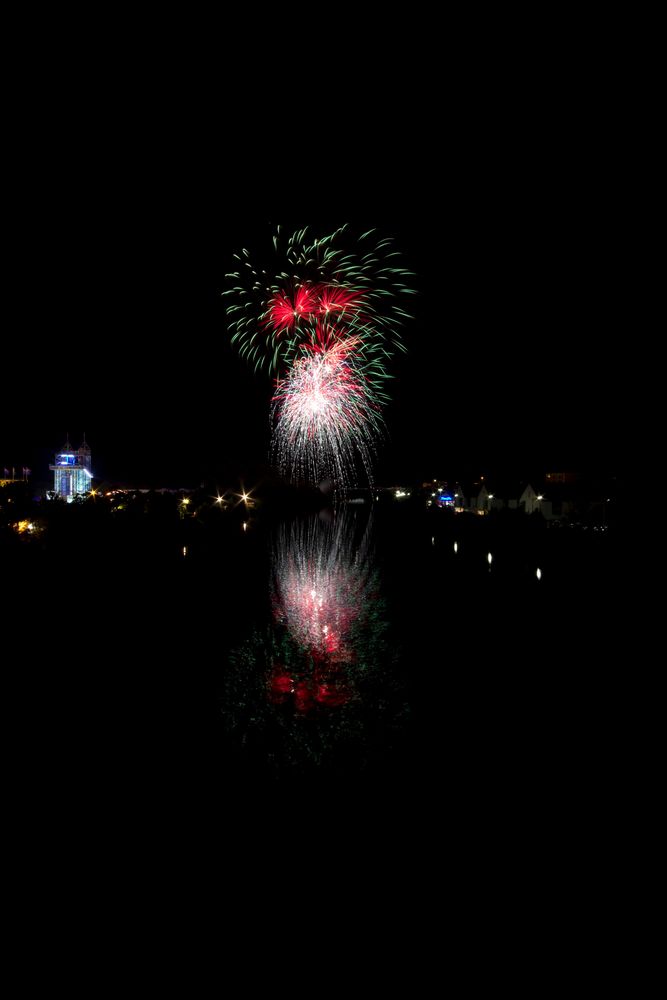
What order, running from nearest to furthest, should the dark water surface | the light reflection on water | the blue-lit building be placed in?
the dark water surface, the light reflection on water, the blue-lit building

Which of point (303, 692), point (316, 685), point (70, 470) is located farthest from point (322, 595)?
point (70, 470)

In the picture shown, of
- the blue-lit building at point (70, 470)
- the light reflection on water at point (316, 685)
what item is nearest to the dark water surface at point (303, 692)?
the light reflection on water at point (316, 685)

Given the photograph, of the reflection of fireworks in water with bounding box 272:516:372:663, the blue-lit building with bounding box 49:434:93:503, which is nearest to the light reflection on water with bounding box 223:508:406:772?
the reflection of fireworks in water with bounding box 272:516:372:663

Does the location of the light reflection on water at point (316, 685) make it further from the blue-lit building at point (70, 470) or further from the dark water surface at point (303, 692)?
the blue-lit building at point (70, 470)

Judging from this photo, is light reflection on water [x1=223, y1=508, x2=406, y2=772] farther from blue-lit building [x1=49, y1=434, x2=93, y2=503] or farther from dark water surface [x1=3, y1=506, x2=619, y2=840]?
blue-lit building [x1=49, y1=434, x2=93, y2=503]

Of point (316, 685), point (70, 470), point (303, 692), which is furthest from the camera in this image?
point (70, 470)

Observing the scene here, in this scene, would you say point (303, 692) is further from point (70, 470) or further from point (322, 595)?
point (70, 470)
